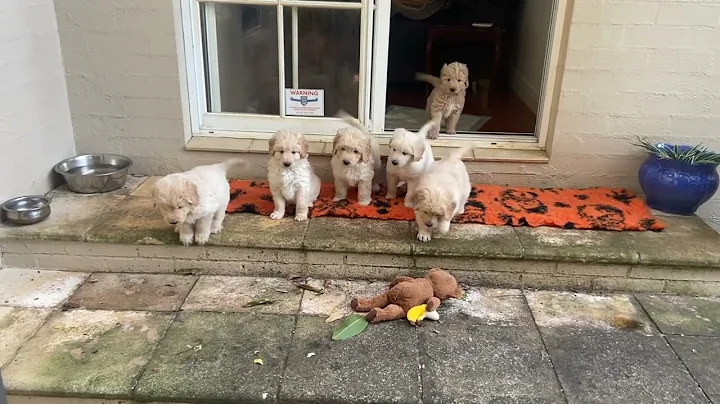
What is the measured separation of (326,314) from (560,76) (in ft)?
7.92

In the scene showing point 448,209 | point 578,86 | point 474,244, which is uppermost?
point 578,86

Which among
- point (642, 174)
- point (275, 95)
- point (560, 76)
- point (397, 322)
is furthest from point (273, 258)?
point (642, 174)

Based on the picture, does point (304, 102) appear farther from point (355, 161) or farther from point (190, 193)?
point (190, 193)

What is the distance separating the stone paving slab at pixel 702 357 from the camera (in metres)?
2.77

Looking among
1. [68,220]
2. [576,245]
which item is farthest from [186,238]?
[576,245]

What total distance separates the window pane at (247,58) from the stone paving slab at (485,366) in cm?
231

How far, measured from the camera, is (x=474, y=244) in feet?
11.5

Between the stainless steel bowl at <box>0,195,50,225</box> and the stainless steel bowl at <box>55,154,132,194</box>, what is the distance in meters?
0.30

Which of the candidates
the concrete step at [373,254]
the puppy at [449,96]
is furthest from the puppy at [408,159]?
the puppy at [449,96]

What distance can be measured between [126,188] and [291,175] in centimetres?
143

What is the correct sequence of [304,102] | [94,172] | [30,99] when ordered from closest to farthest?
[30,99] < [94,172] < [304,102]

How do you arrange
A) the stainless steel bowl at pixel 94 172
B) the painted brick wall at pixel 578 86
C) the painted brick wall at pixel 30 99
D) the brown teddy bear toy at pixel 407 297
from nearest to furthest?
1. the brown teddy bear toy at pixel 407 297
2. the painted brick wall at pixel 30 99
3. the painted brick wall at pixel 578 86
4. the stainless steel bowl at pixel 94 172

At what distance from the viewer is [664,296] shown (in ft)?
11.5

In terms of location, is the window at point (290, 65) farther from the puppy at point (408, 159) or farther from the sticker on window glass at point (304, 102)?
the puppy at point (408, 159)
